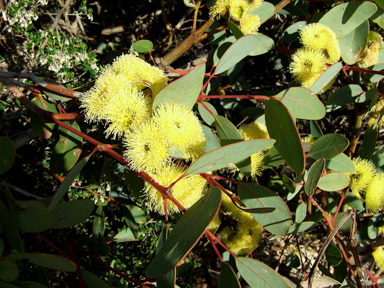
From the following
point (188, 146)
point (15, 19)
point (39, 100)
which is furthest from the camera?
point (15, 19)

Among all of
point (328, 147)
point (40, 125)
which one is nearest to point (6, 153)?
point (40, 125)

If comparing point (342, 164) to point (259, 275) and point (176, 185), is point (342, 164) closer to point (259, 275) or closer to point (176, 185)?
point (259, 275)

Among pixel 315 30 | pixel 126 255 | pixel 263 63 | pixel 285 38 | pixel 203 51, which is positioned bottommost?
pixel 126 255

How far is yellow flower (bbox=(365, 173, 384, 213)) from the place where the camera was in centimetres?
159

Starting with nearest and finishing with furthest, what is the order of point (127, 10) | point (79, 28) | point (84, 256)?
point (84, 256)
point (79, 28)
point (127, 10)

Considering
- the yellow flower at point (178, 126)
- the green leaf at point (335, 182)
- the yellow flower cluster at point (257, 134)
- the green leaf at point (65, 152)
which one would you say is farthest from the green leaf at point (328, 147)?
the green leaf at point (65, 152)

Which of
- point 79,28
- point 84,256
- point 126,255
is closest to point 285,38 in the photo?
point 79,28

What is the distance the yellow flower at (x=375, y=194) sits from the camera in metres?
1.59

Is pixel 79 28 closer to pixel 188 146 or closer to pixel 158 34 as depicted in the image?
pixel 158 34

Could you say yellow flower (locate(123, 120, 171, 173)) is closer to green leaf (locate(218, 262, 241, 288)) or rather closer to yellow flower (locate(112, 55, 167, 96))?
yellow flower (locate(112, 55, 167, 96))

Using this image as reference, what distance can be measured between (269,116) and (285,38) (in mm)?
1020

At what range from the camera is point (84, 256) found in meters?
1.93

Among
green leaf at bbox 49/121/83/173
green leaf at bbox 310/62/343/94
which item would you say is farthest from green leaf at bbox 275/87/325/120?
green leaf at bbox 49/121/83/173

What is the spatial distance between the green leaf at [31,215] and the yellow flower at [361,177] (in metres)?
1.68
